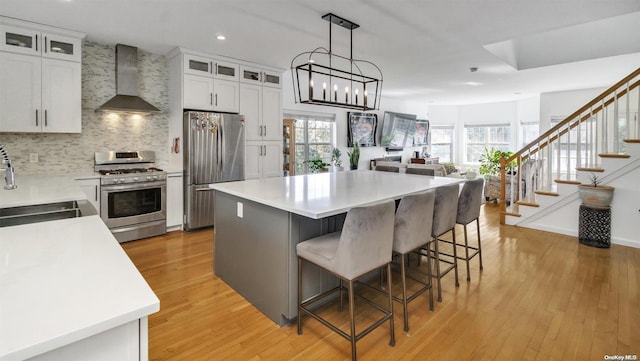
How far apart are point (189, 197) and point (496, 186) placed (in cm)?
595

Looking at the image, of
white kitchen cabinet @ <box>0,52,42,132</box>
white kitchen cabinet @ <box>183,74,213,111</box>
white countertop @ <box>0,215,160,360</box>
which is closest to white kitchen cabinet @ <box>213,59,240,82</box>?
white kitchen cabinet @ <box>183,74,213,111</box>

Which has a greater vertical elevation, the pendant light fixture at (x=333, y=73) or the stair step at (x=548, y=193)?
the pendant light fixture at (x=333, y=73)

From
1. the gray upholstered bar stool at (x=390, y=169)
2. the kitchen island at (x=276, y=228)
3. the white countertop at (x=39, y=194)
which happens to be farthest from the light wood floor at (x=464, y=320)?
the gray upholstered bar stool at (x=390, y=169)

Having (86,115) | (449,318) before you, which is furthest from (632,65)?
Result: (86,115)

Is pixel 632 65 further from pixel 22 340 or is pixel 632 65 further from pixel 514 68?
pixel 22 340

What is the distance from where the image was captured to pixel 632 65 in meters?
5.55

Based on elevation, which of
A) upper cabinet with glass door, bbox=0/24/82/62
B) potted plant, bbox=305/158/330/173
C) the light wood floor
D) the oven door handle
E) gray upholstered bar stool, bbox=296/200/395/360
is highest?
upper cabinet with glass door, bbox=0/24/82/62

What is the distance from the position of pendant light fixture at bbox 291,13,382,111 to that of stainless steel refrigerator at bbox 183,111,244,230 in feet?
3.96

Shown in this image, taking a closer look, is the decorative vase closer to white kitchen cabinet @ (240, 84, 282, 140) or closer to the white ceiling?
the white ceiling

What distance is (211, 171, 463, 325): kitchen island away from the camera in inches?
91.0

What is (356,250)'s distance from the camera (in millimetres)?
1940

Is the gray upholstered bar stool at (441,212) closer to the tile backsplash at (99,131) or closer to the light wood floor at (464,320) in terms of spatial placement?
the light wood floor at (464,320)

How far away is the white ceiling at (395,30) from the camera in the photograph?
3.12 metres

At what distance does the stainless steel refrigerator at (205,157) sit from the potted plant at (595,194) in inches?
193
